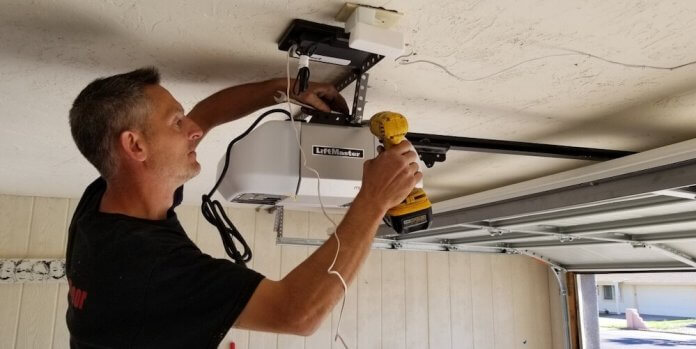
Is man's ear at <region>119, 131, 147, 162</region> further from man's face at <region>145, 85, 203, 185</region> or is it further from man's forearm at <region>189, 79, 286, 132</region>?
man's forearm at <region>189, 79, 286, 132</region>

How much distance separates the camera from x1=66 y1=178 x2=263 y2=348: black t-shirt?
0.88 meters

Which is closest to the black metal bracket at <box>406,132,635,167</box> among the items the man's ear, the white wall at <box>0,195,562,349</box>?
the man's ear

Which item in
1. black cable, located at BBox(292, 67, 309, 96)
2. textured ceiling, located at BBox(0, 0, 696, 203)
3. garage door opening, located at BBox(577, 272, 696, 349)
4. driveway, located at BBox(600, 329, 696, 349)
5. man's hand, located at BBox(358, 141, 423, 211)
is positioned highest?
textured ceiling, located at BBox(0, 0, 696, 203)

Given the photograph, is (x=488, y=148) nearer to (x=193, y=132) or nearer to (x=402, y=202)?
(x=402, y=202)

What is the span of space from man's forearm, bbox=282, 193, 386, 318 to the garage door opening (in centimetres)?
451

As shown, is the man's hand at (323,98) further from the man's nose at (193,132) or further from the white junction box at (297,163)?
the man's nose at (193,132)

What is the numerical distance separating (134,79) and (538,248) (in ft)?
11.3

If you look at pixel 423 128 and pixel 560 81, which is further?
pixel 423 128

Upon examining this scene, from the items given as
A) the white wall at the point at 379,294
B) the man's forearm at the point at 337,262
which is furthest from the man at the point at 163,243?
the white wall at the point at 379,294

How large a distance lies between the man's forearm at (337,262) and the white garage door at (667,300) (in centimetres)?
548

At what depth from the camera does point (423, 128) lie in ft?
5.95

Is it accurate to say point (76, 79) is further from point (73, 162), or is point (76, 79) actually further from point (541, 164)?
point (541, 164)

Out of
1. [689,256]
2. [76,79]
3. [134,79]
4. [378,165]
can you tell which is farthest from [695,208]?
[76,79]

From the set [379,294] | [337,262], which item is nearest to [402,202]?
[337,262]
